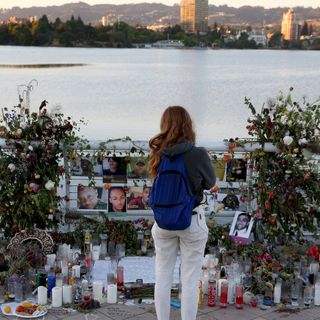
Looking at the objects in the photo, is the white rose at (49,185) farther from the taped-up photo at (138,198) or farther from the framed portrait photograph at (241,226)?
the framed portrait photograph at (241,226)

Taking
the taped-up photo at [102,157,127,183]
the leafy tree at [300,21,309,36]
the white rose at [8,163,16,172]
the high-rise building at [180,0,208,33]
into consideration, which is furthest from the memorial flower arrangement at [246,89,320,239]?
the leafy tree at [300,21,309,36]

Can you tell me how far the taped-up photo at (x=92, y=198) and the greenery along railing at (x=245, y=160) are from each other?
250 millimetres

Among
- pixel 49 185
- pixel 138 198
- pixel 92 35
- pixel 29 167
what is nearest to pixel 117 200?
pixel 138 198

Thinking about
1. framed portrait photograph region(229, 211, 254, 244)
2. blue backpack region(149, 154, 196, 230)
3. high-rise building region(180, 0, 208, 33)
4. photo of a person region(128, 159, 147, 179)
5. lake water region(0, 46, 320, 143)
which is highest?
high-rise building region(180, 0, 208, 33)

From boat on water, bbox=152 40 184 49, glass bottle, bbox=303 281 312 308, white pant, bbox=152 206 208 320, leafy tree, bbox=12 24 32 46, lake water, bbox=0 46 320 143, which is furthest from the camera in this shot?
boat on water, bbox=152 40 184 49

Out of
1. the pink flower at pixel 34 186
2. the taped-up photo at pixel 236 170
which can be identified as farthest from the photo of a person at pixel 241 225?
the pink flower at pixel 34 186

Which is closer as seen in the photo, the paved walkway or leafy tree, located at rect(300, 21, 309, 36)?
the paved walkway

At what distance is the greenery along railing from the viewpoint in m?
4.93

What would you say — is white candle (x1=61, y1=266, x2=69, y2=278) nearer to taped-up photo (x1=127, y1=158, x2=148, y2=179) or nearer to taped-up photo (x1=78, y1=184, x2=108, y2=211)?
taped-up photo (x1=78, y1=184, x2=108, y2=211)

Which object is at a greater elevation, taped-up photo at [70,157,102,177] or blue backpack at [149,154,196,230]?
blue backpack at [149,154,196,230]

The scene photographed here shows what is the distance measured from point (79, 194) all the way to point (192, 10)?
382 feet

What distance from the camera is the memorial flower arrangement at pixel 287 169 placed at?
494 cm

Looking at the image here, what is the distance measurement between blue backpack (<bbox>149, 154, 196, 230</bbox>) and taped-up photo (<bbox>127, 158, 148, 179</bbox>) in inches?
76.3

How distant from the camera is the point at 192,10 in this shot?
118250 mm
